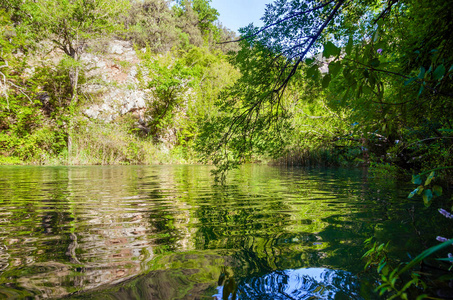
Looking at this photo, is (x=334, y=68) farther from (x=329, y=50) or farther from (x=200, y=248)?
(x=200, y=248)

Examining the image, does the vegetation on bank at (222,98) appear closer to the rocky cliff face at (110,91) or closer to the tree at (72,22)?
the tree at (72,22)

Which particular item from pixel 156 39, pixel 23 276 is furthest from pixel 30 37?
pixel 23 276

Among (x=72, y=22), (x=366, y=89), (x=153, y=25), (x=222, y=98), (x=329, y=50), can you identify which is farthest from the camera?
(x=153, y=25)

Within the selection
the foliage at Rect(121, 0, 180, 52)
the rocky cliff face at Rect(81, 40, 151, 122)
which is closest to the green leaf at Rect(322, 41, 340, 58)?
the rocky cliff face at Rect(81, 40, 151, 122)

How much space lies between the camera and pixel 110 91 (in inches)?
835

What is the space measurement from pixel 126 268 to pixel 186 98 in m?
22.6

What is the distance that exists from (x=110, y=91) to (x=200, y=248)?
71.9 feet

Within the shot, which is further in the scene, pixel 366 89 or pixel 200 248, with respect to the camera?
pixel 200 248

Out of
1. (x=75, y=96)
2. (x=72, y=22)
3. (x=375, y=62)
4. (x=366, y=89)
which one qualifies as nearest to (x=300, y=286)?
(x=366, y=89)

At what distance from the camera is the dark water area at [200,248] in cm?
141

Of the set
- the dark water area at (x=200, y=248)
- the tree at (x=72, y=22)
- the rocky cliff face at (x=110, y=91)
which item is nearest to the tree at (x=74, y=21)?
the tree at (x=72, y=22)

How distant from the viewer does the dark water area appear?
1411 mm

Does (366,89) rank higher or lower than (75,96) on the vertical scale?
lower

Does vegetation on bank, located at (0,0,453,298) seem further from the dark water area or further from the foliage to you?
the dark water area
